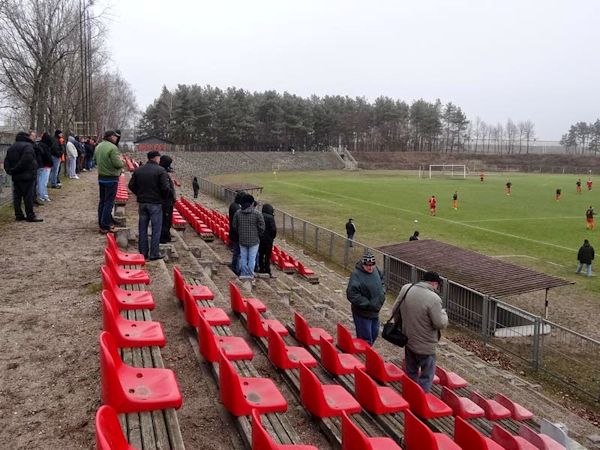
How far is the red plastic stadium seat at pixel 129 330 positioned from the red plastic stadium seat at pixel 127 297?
0.56m

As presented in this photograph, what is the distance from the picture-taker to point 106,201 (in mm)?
10438

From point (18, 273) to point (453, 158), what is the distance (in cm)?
10561

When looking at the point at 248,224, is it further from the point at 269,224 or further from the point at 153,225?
the point at 153,225

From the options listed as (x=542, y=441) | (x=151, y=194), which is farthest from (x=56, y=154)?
(x=542, y=441)

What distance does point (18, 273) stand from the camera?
8250mm

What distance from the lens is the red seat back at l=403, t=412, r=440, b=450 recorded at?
14.2 ft

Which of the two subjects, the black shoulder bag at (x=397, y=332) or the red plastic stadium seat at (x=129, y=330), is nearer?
the red plastic stadium seat at (x=129, y=330)

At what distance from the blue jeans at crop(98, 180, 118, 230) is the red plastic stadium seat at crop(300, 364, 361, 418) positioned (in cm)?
658

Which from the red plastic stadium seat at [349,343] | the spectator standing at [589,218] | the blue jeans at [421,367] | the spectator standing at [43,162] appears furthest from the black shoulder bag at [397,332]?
the spectator standing at [589,218]

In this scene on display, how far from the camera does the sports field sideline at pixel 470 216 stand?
Result: 24594 mm

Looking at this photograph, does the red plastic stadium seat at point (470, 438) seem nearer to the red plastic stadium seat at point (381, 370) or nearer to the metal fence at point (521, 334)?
the red plastic stadium seat at point (381, 370)

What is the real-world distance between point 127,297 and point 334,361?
2656 millimetres

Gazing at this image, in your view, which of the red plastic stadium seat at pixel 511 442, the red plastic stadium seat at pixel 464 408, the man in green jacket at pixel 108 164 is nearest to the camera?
the red plastic stadium seat at pixel 511 442

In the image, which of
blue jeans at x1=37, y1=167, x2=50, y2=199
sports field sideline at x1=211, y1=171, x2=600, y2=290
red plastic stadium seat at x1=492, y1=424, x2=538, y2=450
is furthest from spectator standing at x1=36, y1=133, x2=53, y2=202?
sports field sideline at x1=211, y1=171, x2=600, y2=290
